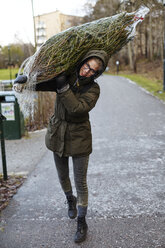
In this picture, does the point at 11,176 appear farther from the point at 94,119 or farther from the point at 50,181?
the point at 94,119

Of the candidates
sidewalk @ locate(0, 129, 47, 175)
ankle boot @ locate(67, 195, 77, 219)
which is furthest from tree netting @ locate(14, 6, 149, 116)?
sidewalk @ locate(0, 129, 47, 175)

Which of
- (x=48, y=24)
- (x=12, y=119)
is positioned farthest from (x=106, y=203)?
(x=48, y=24)

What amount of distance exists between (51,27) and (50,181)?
5092 mm

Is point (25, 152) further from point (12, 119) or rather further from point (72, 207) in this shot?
point (72, 207)

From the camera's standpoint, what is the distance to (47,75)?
7.43 ft

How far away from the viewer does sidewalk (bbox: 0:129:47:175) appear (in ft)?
→ 15.6

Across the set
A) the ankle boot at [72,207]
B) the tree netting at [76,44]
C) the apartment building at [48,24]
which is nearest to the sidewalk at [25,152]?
the ankle boot at [72,207]

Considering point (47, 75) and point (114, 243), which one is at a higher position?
point (47, 75)

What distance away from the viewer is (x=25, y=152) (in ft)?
18.5

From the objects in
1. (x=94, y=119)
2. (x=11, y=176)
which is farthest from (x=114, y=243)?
(x=94, y=119)

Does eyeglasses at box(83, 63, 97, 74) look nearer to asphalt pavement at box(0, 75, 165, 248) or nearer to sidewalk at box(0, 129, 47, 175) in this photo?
asphalt pavement at box(0, 75, 165, 248)

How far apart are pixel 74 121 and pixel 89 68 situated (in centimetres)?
53

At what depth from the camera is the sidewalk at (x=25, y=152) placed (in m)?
4.76

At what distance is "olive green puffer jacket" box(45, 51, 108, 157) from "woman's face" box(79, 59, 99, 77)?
0.05m
